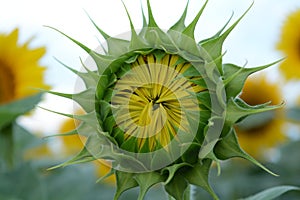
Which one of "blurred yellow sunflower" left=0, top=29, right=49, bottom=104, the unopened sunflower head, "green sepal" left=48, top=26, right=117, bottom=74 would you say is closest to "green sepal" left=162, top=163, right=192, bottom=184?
the unopened sunflower head

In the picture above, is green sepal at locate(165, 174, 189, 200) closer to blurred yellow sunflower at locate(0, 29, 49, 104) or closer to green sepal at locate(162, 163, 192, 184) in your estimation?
green sepal at locate(162, 163, 192, 184)

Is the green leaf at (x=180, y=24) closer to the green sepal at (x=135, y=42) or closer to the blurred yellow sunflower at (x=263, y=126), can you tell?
the green sepal at (x=135, y=42)

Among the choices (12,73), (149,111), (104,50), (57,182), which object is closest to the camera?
(149,111)

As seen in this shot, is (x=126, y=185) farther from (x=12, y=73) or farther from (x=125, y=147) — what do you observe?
(x=12, y=73)

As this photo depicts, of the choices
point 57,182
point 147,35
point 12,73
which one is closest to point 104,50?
point 147,35

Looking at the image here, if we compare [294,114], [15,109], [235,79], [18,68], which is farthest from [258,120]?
[235,79]

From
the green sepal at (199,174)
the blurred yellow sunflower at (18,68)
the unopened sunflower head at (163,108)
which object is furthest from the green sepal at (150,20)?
the blurred yellow sunflower at (18,68)

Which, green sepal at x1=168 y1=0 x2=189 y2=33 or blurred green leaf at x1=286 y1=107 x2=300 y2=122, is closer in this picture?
green sepal at x1=168 y1=0 x2=189 y2=33
